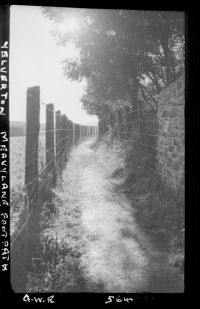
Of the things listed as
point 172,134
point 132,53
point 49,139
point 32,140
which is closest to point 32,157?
point 32,140

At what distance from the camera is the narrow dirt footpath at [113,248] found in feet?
8.65

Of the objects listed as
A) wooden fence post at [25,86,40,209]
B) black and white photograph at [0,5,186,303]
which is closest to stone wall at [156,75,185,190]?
black and white photograph at [0,5,186,303]

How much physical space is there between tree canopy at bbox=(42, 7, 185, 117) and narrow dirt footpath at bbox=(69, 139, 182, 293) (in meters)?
1.99

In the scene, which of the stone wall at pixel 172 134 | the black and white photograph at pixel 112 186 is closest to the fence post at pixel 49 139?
the black and white photograph at pixel 112 186

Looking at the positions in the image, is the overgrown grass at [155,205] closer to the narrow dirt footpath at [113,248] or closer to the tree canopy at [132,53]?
the narrow dirt footpath at [113,248]

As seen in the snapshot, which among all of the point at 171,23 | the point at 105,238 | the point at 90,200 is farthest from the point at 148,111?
the point at 105,238

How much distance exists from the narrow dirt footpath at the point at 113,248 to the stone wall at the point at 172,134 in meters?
0.81

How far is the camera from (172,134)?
15.1 ft

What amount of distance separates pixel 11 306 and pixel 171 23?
16.1 ft

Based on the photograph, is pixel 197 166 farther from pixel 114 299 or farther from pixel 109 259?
pixel 109 259

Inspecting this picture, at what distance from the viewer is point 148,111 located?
687 cm

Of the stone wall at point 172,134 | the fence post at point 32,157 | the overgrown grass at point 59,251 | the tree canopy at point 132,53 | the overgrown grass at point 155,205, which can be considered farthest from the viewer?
the tree canopy at point 132,53

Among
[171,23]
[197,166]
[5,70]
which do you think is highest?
[171,23]

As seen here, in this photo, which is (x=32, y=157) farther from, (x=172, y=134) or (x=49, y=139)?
(x=172, y=134)
